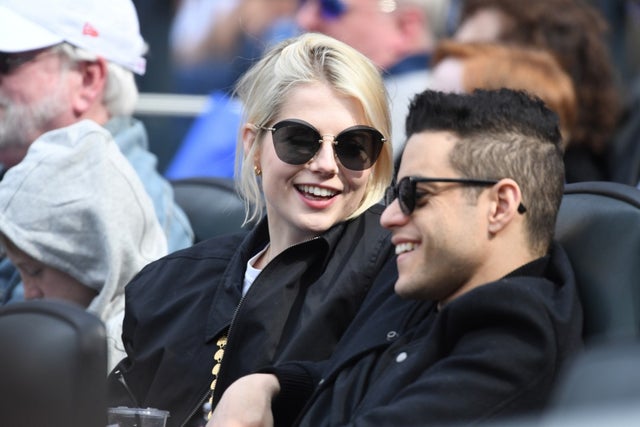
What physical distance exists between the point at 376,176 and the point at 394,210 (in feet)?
2.23

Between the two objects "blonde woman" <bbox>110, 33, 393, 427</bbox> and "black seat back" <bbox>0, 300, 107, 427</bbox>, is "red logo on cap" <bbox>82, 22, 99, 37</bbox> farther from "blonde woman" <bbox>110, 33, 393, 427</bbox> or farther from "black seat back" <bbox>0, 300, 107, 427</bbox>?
"black seat back" <bbox>0, 300, 107, 427</bbox>

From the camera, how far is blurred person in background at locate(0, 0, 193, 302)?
4387mm

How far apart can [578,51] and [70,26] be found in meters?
2.46

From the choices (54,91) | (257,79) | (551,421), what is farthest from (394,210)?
(54,91)

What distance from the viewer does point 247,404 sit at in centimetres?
295

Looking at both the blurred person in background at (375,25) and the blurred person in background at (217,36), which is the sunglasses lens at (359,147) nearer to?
the blurred person in background at (375,25)

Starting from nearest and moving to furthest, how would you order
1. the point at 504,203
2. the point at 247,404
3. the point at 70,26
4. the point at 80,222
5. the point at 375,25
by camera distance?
the point at 504,203 → the point at 247,404 → the point at 80,222 → the point at 70,26 → the point at 375,25

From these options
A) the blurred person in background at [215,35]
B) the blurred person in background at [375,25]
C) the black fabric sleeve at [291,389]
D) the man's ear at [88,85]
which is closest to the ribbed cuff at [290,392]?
the black fabric sleeve at [291,389]

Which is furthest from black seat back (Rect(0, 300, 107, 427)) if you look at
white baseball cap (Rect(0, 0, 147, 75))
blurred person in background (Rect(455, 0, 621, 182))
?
blurred person in background (Rect(455, 0, 621, 182))

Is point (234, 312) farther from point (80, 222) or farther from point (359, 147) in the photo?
point (80, 222)

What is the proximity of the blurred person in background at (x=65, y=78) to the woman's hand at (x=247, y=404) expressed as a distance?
134cm

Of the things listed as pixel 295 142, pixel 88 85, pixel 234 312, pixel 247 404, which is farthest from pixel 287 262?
pixel 88 85

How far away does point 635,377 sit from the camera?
159cm

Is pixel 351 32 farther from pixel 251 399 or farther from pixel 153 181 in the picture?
pixel 251 399
